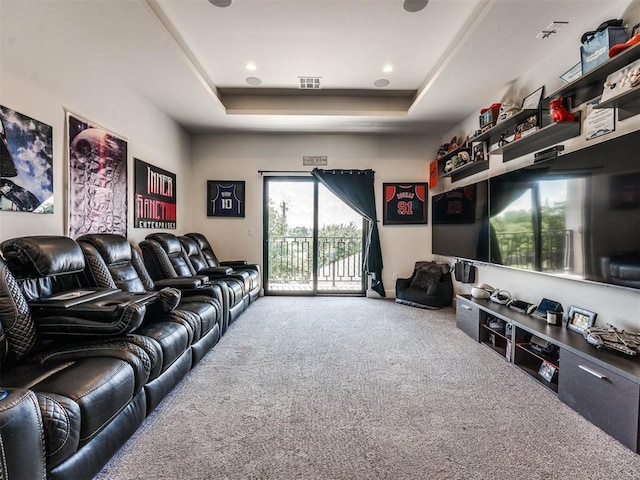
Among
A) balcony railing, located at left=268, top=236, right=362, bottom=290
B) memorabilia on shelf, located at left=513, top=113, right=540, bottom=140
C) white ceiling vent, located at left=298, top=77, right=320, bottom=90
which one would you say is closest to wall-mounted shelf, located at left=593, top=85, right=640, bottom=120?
memorabilia on shelf, located at left=513, top=113, right=540, bottom=140

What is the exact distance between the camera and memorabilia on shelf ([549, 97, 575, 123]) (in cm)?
227

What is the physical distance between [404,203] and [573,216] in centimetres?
294

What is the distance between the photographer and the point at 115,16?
2.22m

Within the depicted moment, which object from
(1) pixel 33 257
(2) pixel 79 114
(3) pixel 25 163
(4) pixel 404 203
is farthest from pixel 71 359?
(4) pixel 404 203

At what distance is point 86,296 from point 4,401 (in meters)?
0.98

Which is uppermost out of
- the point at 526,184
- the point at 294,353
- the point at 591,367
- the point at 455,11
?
the point at 455,11

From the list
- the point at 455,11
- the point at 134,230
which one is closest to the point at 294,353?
the point at 134,230

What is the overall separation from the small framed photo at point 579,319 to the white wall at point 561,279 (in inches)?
3.0

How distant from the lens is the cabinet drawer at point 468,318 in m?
2.98

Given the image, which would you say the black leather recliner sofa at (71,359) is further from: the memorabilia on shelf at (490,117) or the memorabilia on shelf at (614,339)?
the memorabilia on shelf at (490,117)

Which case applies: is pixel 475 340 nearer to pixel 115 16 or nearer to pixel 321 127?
pixel 321 127

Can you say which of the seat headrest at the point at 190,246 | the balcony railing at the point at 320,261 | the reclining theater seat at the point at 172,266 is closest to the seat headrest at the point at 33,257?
the reclining theater seat at the point at 172,266

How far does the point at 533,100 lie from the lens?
2.66 metres

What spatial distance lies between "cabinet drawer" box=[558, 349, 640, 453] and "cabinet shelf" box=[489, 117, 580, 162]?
165 centimetres
